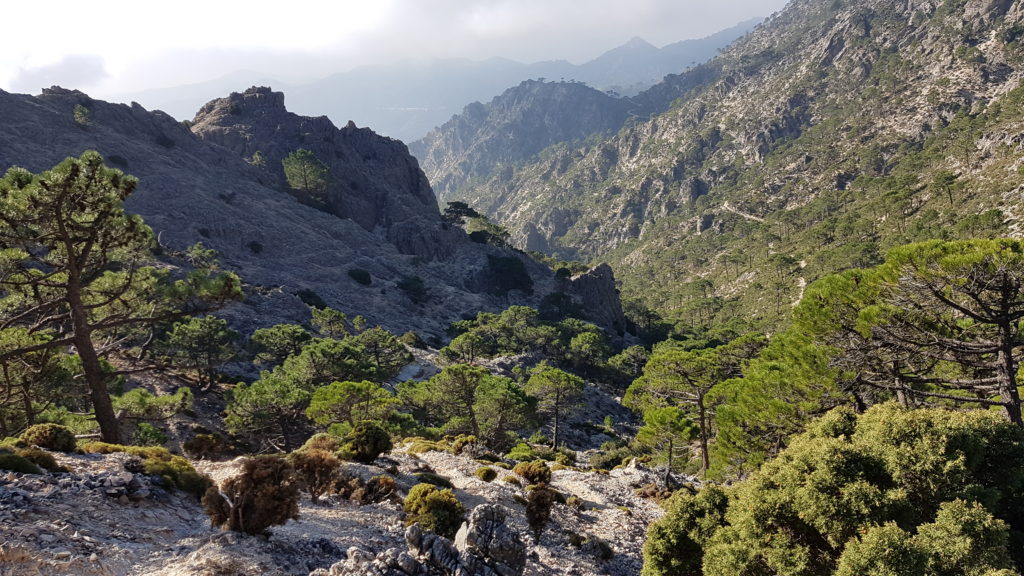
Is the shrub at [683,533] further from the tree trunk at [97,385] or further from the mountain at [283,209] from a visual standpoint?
the mountain at [283,209]

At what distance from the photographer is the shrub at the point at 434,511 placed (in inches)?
639

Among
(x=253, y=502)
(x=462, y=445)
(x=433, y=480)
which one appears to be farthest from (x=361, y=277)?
(x=253, y=502)

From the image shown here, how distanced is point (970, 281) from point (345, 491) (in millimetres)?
24172

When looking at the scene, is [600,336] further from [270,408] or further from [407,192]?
[407,192]

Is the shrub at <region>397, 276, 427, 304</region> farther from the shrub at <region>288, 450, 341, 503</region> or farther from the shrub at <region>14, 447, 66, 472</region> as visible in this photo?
the shrub at <region>14, 447, 66, 472</region>

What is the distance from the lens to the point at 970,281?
1539cm

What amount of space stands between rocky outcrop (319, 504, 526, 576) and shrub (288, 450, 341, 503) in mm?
5899

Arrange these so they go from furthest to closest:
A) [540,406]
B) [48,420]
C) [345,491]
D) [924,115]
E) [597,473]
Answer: [924,115] < [540,406] < [597,473] < [48,420] < [345,491]

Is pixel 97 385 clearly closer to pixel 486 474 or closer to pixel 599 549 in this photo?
pixel 486 474

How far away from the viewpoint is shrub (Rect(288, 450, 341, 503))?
683 inches

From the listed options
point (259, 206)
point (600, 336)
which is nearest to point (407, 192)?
point (259, 206)

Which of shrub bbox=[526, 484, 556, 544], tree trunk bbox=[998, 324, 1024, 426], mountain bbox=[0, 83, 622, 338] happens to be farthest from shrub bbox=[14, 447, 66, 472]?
mountain bbox=[0, 83, 622, 338]

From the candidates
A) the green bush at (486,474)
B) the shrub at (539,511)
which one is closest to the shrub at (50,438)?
the shrub at (539,511)

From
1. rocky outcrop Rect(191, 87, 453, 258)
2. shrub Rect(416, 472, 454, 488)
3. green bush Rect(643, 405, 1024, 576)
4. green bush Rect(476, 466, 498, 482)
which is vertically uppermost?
rocky outcrop Rect(191, 87, 453, 258)
